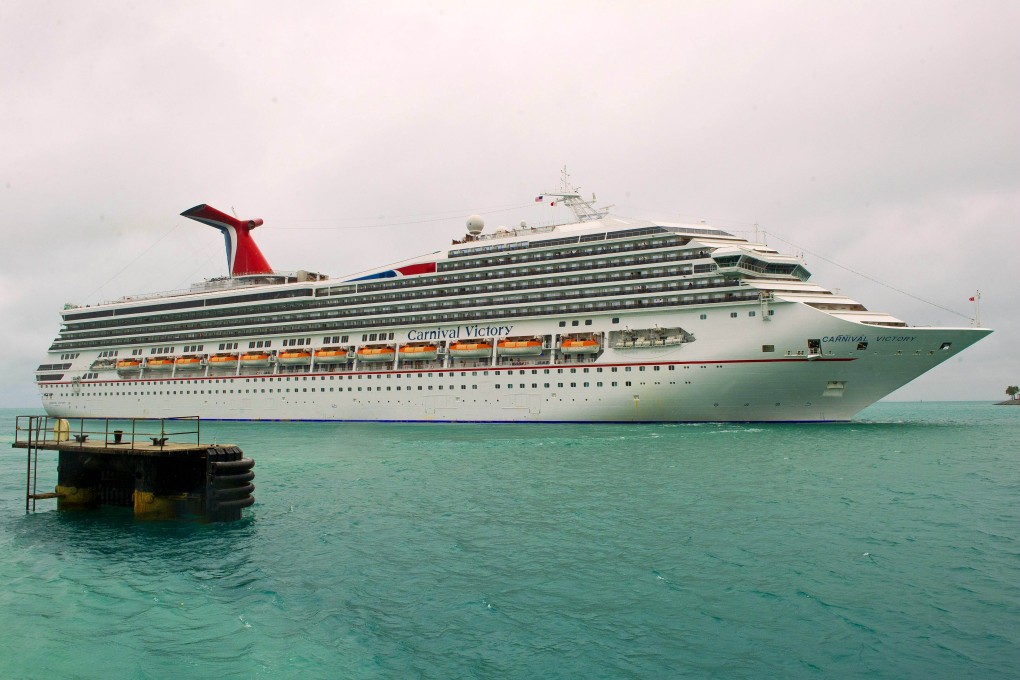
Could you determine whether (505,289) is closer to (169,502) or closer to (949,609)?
(169,502)

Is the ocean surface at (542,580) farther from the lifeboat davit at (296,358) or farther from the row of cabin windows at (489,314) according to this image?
the lifeboat davit at (296,358)

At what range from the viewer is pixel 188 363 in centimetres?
6334

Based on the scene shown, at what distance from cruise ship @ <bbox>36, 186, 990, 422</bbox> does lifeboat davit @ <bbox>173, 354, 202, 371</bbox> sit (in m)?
0.20

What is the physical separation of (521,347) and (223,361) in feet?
102

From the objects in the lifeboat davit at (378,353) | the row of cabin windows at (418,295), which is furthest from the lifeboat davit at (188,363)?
the lifeboat davit at (378,353)

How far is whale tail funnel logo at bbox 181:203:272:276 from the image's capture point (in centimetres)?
7162

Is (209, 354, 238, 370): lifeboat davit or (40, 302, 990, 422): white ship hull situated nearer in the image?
(40, 302, 990, 422): white ship hull

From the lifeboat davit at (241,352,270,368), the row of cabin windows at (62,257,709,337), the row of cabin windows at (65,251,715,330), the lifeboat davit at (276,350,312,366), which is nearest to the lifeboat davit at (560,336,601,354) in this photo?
the row of cabin windows at (62,257,709,337)

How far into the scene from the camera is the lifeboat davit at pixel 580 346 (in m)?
46.0

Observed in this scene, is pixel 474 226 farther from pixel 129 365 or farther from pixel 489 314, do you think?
pixel 129 365

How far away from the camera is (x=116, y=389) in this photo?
224 feet

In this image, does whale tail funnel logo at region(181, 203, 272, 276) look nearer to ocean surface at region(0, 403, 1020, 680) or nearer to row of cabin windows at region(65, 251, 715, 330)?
row of cabin windows at region(65, 251, 715, 330)

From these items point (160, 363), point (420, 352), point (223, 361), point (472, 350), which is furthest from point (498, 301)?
point (160, 363)

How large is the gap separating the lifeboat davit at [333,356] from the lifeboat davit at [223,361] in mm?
10062
